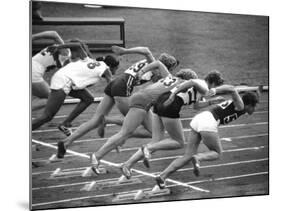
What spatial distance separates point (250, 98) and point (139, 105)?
140 cm

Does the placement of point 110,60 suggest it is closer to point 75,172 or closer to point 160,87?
point 160,87

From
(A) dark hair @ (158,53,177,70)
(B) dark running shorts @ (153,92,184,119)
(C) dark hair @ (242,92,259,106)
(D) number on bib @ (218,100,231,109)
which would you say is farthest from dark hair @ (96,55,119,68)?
(C) dark hair @ (242,92,259,106)

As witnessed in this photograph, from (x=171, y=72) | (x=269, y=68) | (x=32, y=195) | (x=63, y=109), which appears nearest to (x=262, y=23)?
(x=269, y=68)


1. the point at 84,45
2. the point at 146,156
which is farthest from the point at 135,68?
the point at 146,156

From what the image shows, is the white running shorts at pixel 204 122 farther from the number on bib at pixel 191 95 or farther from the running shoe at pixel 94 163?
the running shoe at pixel 94 163

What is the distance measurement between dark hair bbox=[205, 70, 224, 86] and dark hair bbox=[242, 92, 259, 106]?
33cm

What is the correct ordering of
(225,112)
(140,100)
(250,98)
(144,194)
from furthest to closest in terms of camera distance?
(250,98) → (225,112) → (144,194) → (140,100)

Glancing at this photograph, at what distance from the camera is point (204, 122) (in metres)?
6.44

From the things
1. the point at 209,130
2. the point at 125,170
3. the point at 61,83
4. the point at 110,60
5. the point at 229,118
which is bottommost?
the point at 125,170

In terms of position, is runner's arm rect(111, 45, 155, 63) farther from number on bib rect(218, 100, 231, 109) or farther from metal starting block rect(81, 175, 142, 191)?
metal starting block rect(81, 175, 142, 191)

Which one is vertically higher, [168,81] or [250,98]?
[168,81]

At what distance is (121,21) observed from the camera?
6223mm

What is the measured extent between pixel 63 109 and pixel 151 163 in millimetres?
1132

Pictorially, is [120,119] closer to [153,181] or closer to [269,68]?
[153,181]
